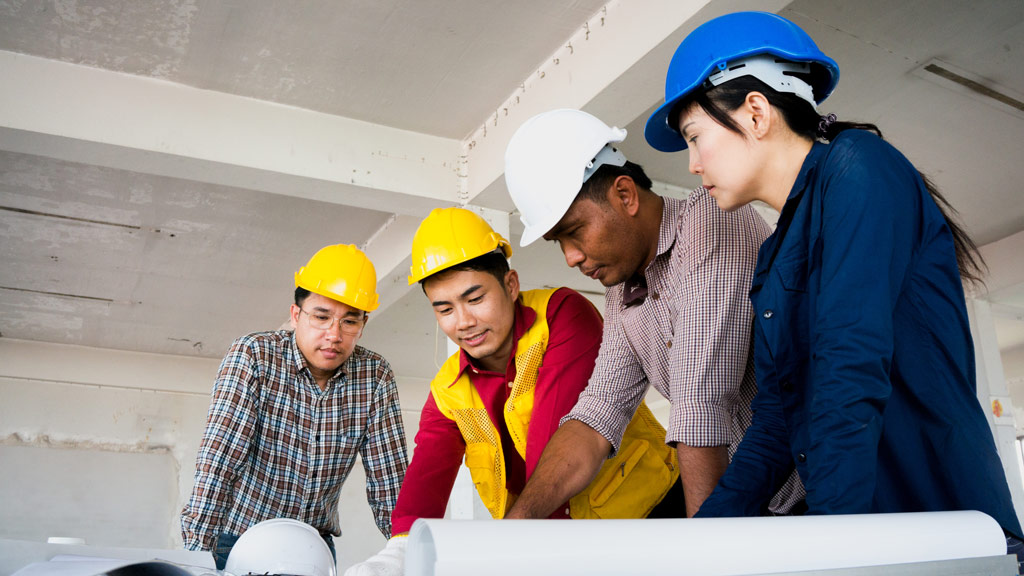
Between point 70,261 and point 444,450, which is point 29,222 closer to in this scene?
point 70,261

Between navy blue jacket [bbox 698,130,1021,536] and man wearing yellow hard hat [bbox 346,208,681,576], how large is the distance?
3.28 feet

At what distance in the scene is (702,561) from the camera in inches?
29.9

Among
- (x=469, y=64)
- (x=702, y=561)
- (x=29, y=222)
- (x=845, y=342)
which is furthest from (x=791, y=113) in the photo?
(x=29, y=222)

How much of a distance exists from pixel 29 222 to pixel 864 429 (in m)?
6.64

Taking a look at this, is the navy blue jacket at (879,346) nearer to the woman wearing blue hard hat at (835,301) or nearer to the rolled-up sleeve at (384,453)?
the woman wearing blue hard hat at (835,301)

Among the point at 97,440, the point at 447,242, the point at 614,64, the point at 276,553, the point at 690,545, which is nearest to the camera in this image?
the point at 690,545

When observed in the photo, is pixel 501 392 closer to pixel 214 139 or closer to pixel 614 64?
pixel 614 64

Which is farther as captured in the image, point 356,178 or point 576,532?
point 356,178

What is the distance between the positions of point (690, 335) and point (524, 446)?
34.3 inches

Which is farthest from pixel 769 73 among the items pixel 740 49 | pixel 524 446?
pixel 524 446

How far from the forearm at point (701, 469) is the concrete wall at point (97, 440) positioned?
8.82 meters

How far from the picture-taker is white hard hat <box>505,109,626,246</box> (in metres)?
2.27

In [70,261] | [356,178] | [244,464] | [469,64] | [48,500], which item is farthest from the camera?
[48,500]

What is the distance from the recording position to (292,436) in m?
3.50
